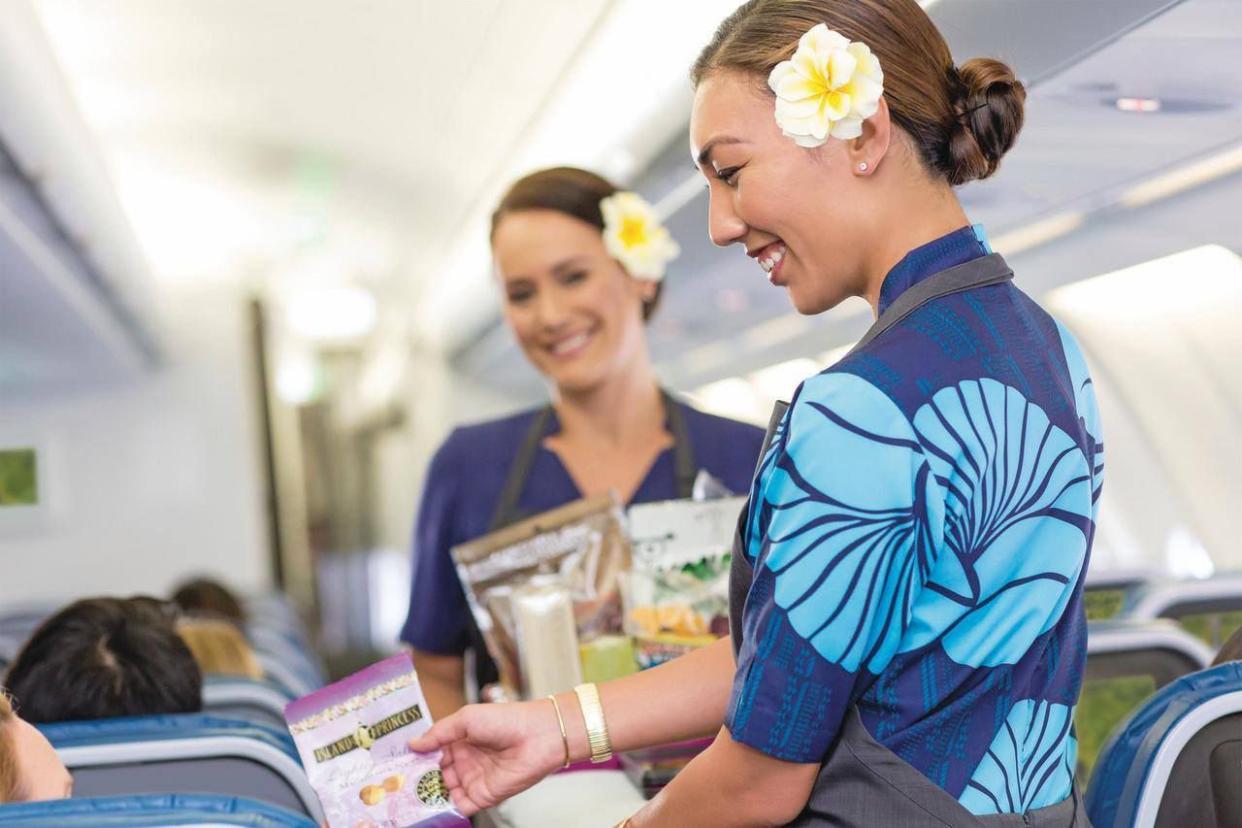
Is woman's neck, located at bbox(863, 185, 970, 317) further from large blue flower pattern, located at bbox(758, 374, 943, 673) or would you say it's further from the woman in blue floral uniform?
large blue flower pattern, located at bbox(758, 374, 943, 673)

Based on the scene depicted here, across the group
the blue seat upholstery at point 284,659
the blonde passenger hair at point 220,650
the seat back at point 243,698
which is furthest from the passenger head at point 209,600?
the seat back at point 243,698

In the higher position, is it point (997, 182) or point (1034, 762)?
point (997, 182)

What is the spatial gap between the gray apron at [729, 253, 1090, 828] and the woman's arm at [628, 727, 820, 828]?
1.0 inches

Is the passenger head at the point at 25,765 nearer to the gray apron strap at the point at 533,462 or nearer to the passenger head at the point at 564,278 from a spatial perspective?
the gray apron strap at the point at 533,462

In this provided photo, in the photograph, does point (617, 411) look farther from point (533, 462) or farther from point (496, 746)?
point (496, 746)

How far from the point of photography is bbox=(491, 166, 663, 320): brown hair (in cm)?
260

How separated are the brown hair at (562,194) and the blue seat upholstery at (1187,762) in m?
1.32

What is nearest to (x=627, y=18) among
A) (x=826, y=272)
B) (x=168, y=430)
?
(x=826, y=272)

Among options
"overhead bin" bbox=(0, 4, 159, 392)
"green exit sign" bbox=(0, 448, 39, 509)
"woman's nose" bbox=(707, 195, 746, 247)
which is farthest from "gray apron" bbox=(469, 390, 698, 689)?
"green exit sign" bbox=(0, 448, 39, 509)

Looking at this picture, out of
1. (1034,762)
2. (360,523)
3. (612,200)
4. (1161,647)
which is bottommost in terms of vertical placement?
(360,523)

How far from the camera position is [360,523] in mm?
14500

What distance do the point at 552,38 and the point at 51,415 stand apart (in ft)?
20.4

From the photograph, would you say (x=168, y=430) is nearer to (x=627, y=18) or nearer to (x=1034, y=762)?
(x=627, y=18)

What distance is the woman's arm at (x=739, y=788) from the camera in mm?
1374
